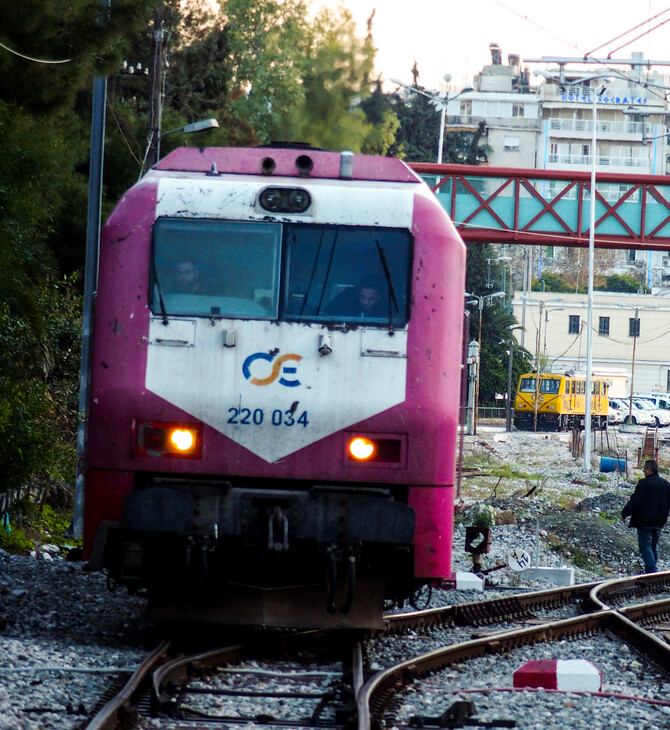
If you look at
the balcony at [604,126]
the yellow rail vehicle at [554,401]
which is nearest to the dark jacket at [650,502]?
the yellow rail vehicle at [554,401]

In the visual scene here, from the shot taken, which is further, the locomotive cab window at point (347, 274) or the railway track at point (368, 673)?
the locomotive cab window at point (347, 274)

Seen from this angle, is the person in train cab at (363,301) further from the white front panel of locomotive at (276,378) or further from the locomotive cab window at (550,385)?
the locomotive cab window at (550,385)

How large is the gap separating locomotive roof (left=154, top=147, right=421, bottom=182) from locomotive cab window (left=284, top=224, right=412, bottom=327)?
2.06 ft

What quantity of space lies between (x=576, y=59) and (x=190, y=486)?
1101 inches

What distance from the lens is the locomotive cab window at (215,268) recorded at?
24.7 feet

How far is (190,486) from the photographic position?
289 inches

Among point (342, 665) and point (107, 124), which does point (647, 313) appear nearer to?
point (107, 124)

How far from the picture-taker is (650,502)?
15.2 meters

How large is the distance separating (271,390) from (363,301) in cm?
78

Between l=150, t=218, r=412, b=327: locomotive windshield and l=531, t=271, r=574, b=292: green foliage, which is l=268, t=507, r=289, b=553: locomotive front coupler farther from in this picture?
l=531, t=271, r=574, b=292: green foliage

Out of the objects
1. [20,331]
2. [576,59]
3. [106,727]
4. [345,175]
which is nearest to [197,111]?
[576,59]

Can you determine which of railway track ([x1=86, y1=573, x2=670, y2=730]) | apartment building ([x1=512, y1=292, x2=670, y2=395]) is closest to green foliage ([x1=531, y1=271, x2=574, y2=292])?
apartment building ([x1=512, y1=292, x2=670, y2=395])

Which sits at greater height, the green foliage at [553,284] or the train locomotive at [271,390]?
the green foliage at [553,284]

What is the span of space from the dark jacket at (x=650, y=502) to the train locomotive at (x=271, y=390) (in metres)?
8.01
